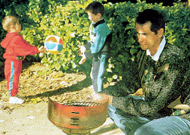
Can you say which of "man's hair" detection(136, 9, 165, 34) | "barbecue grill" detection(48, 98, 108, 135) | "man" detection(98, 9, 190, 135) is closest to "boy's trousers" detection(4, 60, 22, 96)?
"barbecue grill" detection(48, 98, 108, 135)

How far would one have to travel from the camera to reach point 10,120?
4.61 metres

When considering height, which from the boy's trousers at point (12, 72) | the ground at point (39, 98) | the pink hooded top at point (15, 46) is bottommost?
the ground at point (39, 98)

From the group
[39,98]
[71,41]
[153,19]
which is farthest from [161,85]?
[71,41]

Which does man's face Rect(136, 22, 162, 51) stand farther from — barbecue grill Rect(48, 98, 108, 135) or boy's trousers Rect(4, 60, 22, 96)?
boy's trousers Rect(4, 60, 22, 96)

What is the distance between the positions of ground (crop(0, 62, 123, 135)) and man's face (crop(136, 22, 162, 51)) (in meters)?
1.87

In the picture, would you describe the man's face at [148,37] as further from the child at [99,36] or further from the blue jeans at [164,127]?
the child at [99,36]

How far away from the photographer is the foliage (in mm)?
5930

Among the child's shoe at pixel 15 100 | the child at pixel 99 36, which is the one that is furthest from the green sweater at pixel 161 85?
the child's shoe at pixel 15 100

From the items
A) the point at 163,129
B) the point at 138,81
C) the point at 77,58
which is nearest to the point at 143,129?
the point at 163,129

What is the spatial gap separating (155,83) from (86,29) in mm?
3534

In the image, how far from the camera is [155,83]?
2.78m

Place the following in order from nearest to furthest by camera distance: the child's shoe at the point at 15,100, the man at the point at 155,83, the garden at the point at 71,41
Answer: the man at the point at 155,83
the child's shoe at the point at 15,100
the garden at the point at 71,41

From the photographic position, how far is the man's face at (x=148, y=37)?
9.02 feet

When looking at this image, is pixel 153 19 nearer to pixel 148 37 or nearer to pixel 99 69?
pixel 148 37
